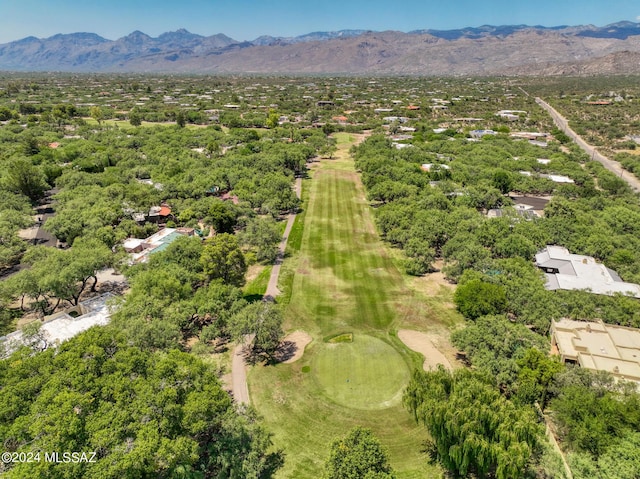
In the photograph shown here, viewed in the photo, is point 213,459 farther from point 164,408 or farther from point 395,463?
Answer: point 395,463

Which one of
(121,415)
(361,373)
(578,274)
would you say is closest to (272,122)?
(578,274)

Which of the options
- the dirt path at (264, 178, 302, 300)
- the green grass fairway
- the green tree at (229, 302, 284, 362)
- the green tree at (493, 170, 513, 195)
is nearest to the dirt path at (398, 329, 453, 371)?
the green grass fairway

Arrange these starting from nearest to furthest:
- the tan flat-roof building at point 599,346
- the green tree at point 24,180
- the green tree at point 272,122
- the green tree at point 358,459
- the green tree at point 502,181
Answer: the green tree at point 358,459 < the tan flat-roof building at point 599,346 < the green tree at point 24,180 < the green tree at point 502,181 < the green tree at point 272,122

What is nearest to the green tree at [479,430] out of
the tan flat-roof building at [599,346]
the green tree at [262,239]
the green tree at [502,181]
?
the tan flat-roof building at [599,346]

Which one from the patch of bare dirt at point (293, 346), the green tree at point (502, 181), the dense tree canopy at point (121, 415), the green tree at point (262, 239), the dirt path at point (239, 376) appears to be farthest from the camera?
the green tree at point (502, 181)

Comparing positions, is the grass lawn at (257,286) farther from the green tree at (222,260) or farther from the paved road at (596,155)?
the paved road at (596,155)

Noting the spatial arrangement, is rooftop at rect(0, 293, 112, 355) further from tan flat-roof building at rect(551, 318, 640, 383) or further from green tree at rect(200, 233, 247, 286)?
tan flat-roof building at rect(551, 318, 640, 383)
